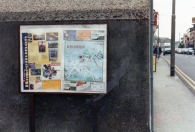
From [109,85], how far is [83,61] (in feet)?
2.20

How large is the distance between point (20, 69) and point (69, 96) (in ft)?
3.26

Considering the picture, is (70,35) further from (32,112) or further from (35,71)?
(32,112)

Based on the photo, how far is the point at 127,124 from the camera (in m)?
5.91

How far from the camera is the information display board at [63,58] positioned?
5562 millimetres

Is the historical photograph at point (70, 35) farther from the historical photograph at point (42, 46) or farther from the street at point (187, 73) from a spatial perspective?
the street at point (187, 73)

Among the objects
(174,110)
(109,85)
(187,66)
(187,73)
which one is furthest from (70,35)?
(187,66)

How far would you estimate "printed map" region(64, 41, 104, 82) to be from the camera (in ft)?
18.3

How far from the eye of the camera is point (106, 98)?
595cm

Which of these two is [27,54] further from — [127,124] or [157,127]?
[157,127]

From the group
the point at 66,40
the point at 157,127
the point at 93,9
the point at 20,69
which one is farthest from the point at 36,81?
the point at 157,127

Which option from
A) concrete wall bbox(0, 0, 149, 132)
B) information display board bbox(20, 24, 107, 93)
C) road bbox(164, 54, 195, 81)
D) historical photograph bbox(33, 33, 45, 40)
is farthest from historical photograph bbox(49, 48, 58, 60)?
road bbox(164, 54, 195, 81)

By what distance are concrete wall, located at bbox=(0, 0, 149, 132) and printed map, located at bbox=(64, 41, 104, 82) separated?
1.29ft

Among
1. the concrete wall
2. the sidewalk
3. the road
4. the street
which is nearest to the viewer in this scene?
the concrete wall

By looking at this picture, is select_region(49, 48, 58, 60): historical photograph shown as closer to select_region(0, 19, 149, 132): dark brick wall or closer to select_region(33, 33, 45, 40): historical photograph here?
select_region(33, 33, 45, 40): historical photograph
